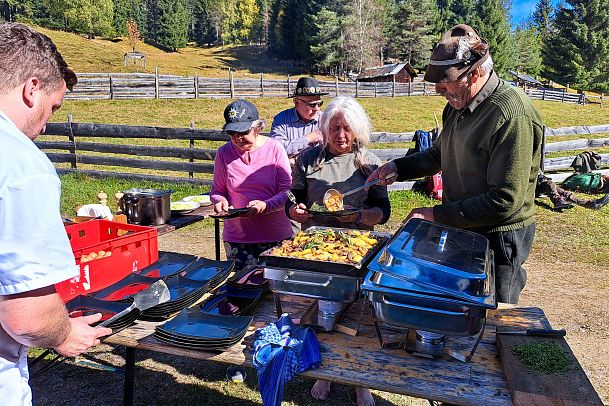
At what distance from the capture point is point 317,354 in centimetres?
212

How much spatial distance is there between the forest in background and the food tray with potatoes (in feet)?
147

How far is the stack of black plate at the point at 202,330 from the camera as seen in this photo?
221cm

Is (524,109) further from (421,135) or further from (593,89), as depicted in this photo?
(593,89)

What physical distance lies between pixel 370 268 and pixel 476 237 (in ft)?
2.11

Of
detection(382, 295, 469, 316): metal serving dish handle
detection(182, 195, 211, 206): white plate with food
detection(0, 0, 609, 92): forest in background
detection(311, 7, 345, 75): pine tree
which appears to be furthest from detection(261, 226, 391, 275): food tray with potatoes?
detection(311, 7, 345, 75): pine tree

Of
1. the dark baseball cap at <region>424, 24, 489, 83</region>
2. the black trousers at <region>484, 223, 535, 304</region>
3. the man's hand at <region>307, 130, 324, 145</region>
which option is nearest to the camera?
the dark baseball cap at <region>424, 24, 489, 83</region>

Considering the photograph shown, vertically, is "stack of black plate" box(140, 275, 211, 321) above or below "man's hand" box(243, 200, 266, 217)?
below

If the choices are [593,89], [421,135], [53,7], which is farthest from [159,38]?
[421,135]

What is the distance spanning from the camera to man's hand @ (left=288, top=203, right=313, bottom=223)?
331 cm

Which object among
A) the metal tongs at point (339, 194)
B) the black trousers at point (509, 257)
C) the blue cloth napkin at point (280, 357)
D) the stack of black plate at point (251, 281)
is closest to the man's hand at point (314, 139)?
the metal tongs at point (339, 194)

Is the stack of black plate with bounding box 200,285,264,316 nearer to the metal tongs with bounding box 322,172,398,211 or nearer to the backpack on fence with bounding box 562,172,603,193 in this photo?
the metal tongs with bounding box 322,172,398,211

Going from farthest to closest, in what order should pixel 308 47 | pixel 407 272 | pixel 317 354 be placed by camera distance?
1. pixel 308 47
2. pixel 317 354
3. pixel 407 272

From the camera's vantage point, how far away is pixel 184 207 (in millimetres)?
4602

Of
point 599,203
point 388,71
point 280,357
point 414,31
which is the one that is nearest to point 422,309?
point 280,357
